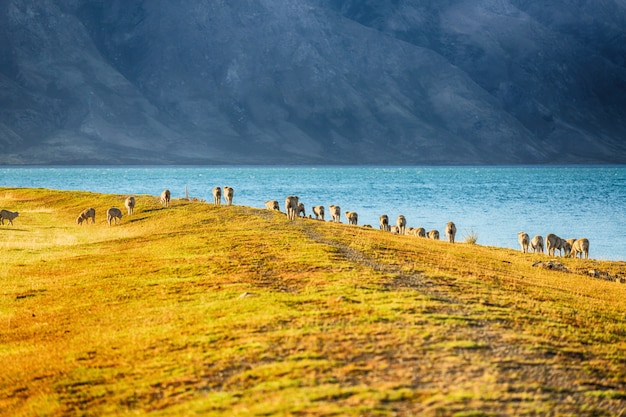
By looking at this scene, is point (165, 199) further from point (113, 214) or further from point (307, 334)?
point (307, 334)

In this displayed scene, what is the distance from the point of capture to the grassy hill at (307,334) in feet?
58.9

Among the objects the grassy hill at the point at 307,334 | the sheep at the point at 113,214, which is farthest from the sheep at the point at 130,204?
the grassy hill at the point at 307,334

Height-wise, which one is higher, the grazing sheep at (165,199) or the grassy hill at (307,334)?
the grazing sheep at (165,199)

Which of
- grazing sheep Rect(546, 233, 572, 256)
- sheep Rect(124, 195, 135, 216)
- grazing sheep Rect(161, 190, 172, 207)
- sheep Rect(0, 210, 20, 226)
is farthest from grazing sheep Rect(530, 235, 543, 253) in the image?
sheep Rect(0, 210, 20, 226)

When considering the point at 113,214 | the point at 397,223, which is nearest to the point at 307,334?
the point at 113,214

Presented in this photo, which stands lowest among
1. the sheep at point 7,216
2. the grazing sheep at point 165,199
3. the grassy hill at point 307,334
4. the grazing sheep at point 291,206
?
the grassy hill at point 307,334

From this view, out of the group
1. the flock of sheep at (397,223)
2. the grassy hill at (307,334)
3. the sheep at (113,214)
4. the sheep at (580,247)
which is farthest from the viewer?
the sheep at (113,214)

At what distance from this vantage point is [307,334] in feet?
70.6

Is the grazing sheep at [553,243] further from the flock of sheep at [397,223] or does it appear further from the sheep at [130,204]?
the sheep at [130,204]

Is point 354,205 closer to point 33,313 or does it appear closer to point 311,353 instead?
point 33,313

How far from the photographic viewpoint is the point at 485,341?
20734mm

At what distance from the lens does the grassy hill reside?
1794 cm

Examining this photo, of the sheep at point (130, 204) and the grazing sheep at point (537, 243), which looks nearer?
the grazing sheep at point (537, 243)

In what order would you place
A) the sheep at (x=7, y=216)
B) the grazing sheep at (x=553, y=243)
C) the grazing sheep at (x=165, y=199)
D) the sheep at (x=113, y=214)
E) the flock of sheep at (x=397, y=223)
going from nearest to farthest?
the grazing sheep at (x=553, y=243), the flock of sheep at (x=397, y=223), the sheep at (x=113, y=214), the sheep at (x=7, y=216), the grazing sheep at (x=165, y=199)
